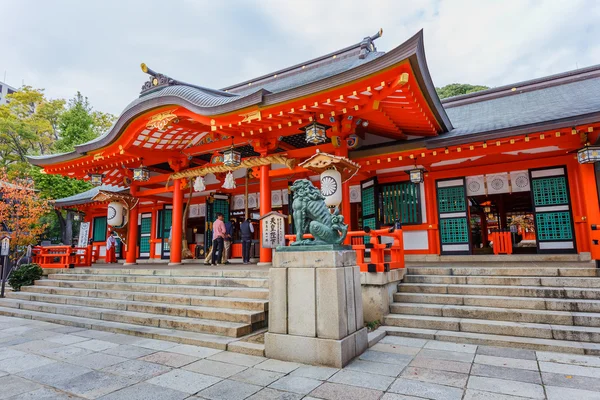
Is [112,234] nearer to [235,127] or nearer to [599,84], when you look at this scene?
[235,127]

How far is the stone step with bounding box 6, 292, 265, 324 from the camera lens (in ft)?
18.5

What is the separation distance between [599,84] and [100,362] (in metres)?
15.0

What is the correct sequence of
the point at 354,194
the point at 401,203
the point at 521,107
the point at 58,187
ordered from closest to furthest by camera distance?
the point at 401,203
the point at 521,107
the point at 354,194
the point at 58,187

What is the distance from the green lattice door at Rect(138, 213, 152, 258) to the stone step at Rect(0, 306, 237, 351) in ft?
26.4

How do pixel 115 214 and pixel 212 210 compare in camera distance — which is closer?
pixel 115 214

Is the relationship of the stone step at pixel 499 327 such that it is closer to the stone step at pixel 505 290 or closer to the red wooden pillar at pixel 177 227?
the stone step at pixel 505 290

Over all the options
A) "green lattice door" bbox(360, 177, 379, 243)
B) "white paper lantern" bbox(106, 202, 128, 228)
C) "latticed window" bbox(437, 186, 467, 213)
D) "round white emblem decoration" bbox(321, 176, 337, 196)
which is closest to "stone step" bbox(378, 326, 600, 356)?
"round white emblem decoration" bbox(321, 176, 337, 196)

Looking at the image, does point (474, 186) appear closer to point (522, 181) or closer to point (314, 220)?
point (522, 181)

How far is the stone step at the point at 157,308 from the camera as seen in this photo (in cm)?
564

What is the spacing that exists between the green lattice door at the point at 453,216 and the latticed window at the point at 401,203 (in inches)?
25.2

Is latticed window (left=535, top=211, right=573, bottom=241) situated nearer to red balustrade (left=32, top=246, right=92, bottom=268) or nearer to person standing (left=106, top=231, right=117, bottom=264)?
red balustrade (left=32, top=246, right=92, bottom=268)

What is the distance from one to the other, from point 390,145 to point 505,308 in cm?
442

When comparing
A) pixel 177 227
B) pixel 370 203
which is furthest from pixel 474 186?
pixel 177 227

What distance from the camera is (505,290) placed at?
18.4 feet
